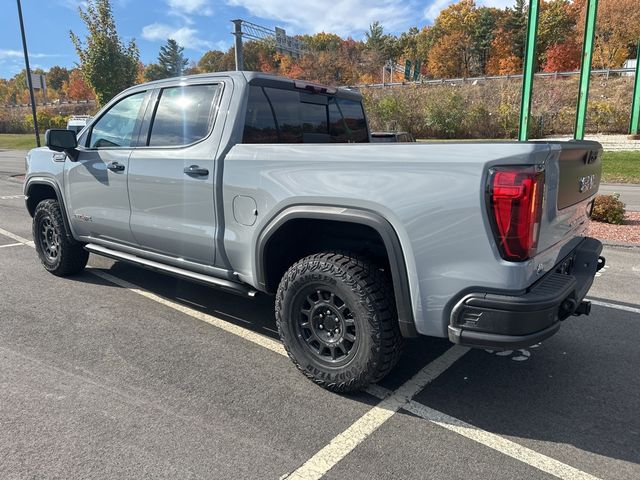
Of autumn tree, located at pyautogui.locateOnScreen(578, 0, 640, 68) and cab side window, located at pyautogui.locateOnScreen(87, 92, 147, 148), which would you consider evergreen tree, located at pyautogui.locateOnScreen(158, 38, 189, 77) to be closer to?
autumn tree, located at pyautogui.locateOnScreen(578, 0, 640, 68)

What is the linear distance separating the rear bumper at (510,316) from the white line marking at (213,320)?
1.57 meters

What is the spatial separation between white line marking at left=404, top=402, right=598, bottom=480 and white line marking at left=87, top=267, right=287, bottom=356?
1.18 meters

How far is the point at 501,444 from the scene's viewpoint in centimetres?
251

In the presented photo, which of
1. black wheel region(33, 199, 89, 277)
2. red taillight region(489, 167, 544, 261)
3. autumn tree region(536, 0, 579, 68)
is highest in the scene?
autumn tree region(536, 0, 579, 68)

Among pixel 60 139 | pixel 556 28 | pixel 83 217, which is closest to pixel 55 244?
pixel 83 217

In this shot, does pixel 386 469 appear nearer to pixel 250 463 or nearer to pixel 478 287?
pixel 250 463

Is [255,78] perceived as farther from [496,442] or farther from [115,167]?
[496,442]

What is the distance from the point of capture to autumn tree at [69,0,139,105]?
22.3m

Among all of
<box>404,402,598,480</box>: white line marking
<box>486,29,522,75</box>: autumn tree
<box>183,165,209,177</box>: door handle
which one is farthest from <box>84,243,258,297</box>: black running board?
<box>486,29,522,75</box>: autumn tree

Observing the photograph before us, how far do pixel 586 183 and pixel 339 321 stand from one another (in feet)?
5.94

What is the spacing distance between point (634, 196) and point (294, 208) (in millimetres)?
12312

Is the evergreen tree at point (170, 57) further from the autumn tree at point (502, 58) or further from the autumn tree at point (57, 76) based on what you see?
the autumn tree at point (502, 58)

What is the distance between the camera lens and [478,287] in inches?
92.7

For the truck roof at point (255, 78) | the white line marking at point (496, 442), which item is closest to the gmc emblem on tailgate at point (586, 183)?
the white line marking at point (496, 442)
